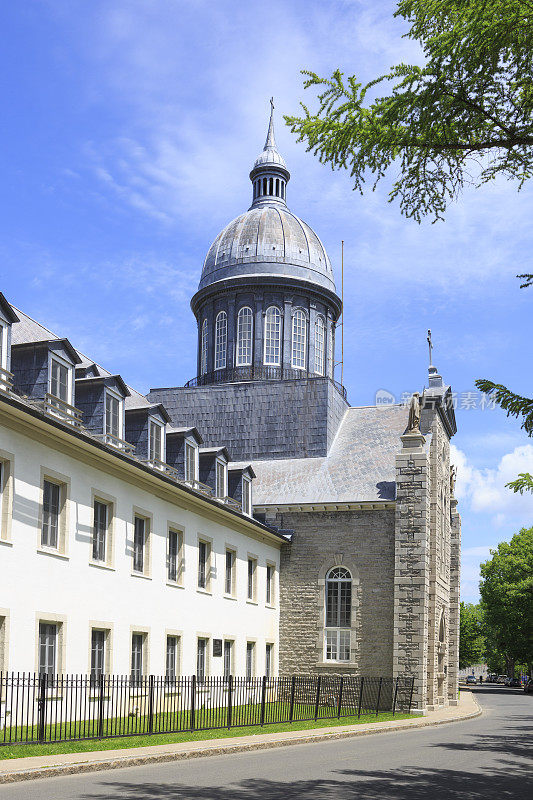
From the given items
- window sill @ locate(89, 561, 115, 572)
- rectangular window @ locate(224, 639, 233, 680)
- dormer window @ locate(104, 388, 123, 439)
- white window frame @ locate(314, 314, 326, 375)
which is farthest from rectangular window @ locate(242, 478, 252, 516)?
window sill @ locate(89, 561, 115, 572)

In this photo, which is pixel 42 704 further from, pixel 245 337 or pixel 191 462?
pixel 245 337

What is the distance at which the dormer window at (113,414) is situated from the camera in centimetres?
2456

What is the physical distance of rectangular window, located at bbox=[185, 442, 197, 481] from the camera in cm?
3018

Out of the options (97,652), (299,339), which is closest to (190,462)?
(97,652)

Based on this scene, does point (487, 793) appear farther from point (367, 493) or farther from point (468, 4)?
point (367, 493)

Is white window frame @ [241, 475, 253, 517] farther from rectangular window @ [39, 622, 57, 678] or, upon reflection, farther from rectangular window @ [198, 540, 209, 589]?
rectangular window @ [39, 622, 57, 678]

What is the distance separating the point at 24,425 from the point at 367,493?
19037mm

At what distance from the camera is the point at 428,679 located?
115 feet

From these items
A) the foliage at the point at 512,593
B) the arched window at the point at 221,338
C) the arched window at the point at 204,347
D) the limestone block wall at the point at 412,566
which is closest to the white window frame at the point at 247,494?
the limestone block wall at the point at 412,566

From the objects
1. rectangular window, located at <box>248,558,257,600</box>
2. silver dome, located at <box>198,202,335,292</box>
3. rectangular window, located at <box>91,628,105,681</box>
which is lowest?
rectangular window, located at <box>91,628,105,681</box>

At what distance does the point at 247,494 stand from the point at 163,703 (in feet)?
34.6

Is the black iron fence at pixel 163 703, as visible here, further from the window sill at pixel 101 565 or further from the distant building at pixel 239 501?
the window sill at pixel 101 565

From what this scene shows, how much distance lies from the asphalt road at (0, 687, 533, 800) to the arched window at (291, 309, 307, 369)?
2549 cm

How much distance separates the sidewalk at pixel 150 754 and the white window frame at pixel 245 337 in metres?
22.2
